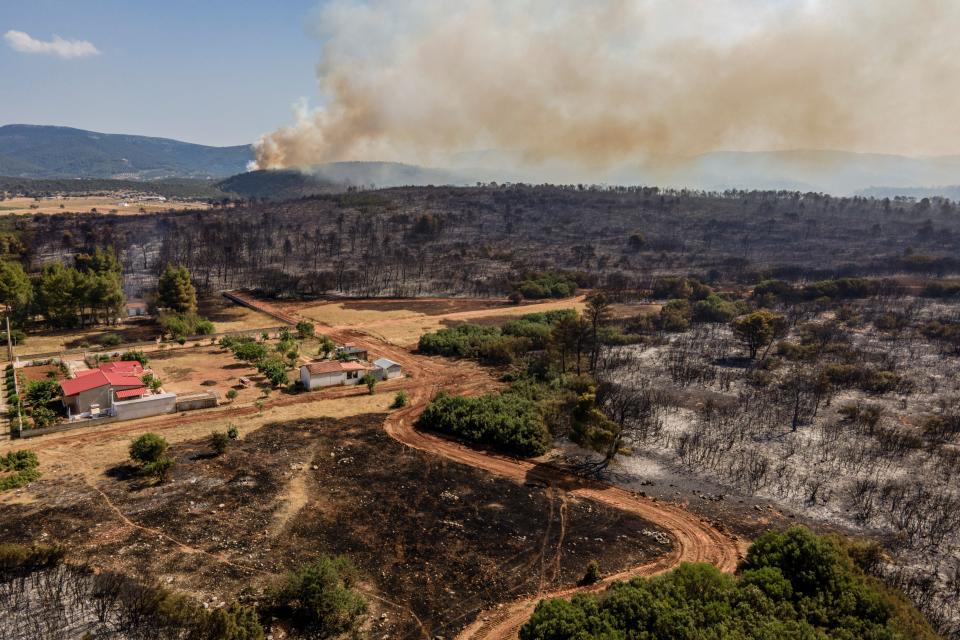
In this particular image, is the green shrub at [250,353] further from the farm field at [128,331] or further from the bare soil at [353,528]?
the bare soil at [353,528]

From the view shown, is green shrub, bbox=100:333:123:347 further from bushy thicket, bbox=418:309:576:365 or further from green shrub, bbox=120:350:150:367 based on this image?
bushy thicket, bbox=418:309:576:365

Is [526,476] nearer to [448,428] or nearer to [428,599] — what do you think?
[448,428]

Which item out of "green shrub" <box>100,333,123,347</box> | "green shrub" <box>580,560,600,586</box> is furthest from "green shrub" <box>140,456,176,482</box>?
"green shrub" <box>100,333,123,347</box>

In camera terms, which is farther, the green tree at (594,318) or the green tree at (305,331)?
the green tree at (305,331)

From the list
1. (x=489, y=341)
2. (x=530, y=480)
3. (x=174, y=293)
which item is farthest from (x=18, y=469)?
(x=174, y=293)


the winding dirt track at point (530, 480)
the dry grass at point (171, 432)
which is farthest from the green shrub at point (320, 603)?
the dry grass at point (171, 432)

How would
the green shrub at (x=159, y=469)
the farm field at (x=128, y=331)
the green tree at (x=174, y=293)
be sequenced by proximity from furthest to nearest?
the green tree at (x=174, y=293) < the farm field at (x=128, y=331) < the green shrub at (x=159, y=469)
